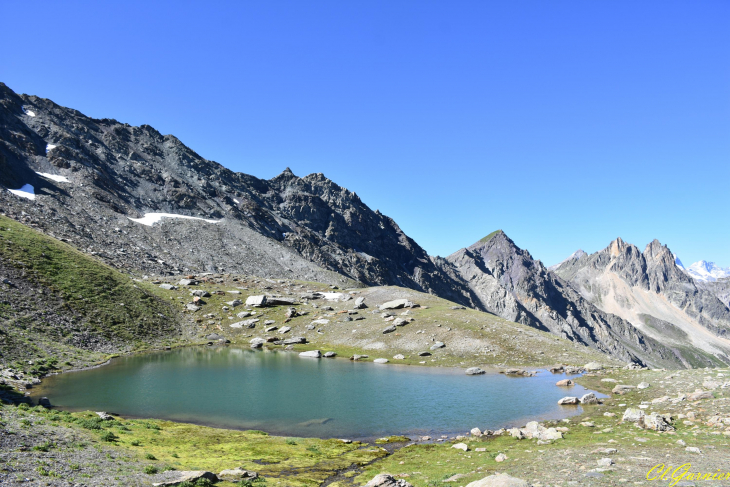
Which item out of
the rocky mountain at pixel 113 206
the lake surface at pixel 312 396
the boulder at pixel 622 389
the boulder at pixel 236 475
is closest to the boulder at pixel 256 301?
the lake surface at pixel 312 396

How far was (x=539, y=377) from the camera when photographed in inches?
2211

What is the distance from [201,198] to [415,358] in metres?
163

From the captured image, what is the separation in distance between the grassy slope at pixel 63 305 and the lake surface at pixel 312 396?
26.9 feet

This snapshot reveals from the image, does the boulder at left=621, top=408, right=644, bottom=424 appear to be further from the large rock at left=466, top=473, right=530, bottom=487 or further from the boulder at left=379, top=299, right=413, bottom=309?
the boulder at left=379, top=299, right=413, bottom=309

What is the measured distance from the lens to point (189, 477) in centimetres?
1900

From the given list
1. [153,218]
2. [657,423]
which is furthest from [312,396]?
[153,218]

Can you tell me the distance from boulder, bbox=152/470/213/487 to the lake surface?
48.5ft

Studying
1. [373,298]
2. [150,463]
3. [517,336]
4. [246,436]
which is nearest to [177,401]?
[246,436]

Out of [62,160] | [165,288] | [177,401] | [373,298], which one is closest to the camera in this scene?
[177,401]

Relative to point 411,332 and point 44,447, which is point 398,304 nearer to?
point 411,332

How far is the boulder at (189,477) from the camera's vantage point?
59.5ft

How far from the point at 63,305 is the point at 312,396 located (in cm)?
5270

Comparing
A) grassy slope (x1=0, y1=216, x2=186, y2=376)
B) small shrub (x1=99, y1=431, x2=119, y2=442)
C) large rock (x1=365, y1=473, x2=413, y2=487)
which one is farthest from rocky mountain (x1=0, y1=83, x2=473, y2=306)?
large rock (x1=365, y1=473, x2=413, y2=487)

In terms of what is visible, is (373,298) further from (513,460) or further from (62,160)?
(62,160)
